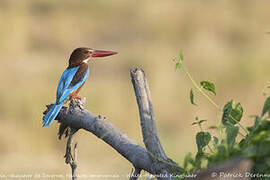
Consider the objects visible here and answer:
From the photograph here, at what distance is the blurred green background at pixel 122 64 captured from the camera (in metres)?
6.57

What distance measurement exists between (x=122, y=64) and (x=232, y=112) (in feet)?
23.7

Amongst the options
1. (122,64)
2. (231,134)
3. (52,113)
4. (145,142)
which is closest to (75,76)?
(52,113)

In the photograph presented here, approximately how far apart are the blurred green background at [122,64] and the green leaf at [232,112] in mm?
4788

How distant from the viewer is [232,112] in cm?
171

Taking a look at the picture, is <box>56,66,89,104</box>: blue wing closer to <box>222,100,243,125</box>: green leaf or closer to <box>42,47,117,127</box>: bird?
<box>42,47,117,127</box>: bird

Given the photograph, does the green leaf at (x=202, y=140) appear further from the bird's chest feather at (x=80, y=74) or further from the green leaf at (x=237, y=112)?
the bird's chest feather at (x=80, y=74)

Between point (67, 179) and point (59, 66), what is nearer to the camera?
point (67, 179)

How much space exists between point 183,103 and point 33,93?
2.02m

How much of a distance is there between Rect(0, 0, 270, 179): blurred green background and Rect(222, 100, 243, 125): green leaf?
15.7 ft

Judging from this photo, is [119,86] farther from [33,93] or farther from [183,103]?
[33,93]

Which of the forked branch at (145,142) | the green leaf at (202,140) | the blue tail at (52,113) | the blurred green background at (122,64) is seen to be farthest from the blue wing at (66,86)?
the blurred green background at (122,64)

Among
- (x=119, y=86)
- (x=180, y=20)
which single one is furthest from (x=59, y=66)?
(x=180, y=20)

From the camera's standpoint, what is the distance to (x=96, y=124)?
2.07m

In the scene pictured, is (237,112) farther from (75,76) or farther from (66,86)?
(75,76)
